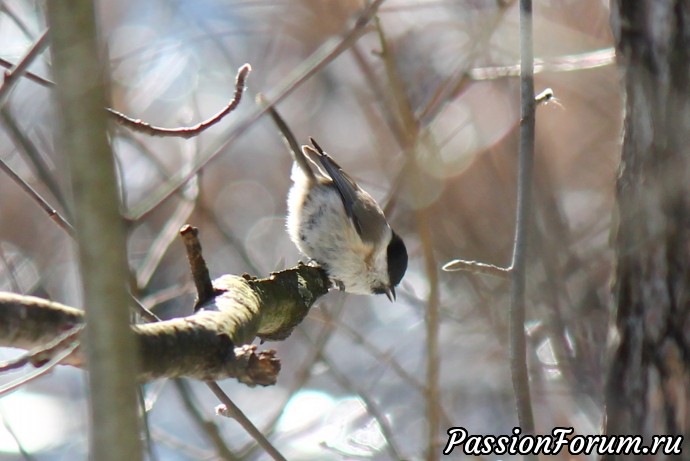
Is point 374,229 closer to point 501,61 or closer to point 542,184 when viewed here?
point 542,184

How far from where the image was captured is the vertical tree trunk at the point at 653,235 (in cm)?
170

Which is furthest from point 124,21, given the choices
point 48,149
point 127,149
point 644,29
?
point 644,29

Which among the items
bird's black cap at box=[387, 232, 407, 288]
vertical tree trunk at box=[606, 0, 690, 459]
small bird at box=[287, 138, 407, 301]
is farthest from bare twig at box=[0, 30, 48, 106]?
bird's black cap at box=[387, 232, 407, 288]

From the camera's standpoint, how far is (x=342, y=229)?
311 cm

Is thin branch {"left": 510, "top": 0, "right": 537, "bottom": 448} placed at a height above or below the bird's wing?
below

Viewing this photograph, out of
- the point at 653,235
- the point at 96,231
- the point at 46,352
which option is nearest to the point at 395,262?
the point at 653,235

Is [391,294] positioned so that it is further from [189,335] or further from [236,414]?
[189,335]

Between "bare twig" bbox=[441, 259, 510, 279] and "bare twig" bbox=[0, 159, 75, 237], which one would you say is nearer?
"bare twig" bbox=[0, 159, 75, 237]

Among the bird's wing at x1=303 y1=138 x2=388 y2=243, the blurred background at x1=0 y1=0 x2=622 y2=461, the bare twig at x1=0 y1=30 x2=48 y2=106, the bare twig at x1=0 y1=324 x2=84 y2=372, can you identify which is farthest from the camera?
the bird's wing at x1=303 y1=138 x2=388 y2=243

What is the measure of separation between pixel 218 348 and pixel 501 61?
2.90 meters

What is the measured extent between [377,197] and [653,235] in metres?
3.40

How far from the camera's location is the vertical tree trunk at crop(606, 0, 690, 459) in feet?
5.57

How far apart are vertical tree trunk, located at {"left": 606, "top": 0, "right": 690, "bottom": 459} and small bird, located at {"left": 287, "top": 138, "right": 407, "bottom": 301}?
1.30 m

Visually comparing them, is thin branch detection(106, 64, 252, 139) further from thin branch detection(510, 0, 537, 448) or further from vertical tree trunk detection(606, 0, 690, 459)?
vertical tree trunk detection(606, 0, 690, 459)
